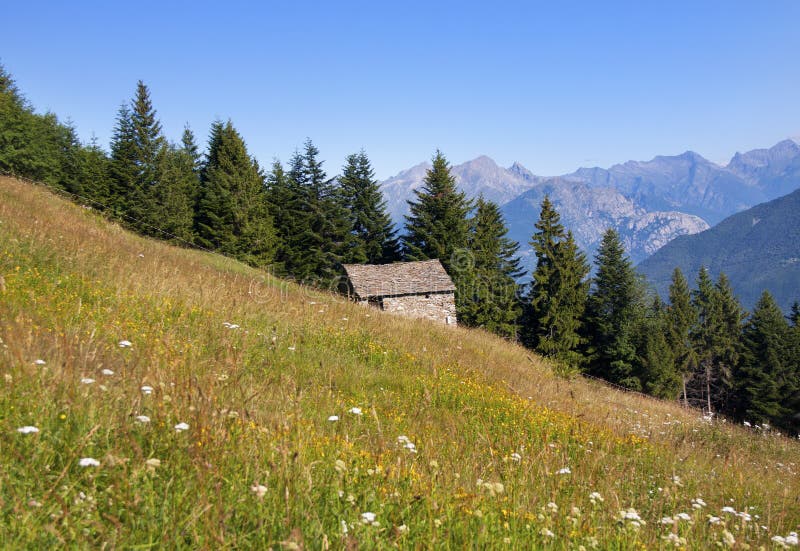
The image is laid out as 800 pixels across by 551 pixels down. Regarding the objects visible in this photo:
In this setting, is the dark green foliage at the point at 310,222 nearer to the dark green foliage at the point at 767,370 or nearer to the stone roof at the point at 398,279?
the stone roof at the point at 398,279

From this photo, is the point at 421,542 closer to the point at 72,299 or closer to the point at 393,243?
the point at 72,299

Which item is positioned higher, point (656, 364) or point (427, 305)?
point (427, 305)

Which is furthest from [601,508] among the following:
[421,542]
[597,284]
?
[597,284]

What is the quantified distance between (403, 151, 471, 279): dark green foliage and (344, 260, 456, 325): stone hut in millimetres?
6530

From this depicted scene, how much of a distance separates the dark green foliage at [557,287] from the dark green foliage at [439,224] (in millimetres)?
7173

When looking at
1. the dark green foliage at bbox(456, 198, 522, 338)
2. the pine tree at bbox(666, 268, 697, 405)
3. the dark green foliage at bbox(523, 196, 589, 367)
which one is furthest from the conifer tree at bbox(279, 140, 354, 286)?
the pine tree at bbox(666, 268, 697, 405)

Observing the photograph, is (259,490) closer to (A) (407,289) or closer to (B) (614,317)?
(A) (407,289)

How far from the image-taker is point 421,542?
2166 millimetres

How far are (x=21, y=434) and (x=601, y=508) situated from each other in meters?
3.42

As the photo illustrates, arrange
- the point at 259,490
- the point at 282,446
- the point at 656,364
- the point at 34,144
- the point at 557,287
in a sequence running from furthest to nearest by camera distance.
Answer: the point at 656,364 → the point at 557,287 → the point at 34,144 → the point at 282,446 → the point at 259,490

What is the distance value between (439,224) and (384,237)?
20.4 feet

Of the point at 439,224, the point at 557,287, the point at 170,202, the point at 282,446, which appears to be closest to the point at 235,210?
the point at 170,202

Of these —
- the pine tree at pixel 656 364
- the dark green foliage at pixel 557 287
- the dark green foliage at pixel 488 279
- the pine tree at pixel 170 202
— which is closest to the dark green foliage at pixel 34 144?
the pine tree at pixel 170 202

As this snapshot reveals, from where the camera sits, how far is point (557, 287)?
4269 centimetres
